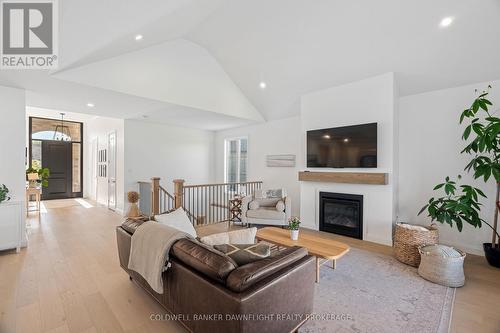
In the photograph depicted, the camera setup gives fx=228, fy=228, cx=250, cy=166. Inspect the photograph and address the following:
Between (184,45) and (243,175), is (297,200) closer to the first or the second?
(243,175)

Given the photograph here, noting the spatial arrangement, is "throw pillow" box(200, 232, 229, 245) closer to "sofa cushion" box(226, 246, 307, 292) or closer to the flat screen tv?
"sofa cushion" box(226, 246, 307, 292)

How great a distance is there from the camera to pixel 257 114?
6.04 metres

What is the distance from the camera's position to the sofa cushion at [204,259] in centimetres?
143

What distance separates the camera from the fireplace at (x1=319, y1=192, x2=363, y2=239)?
409 centimetres

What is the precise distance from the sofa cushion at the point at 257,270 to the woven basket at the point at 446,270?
1945 mm

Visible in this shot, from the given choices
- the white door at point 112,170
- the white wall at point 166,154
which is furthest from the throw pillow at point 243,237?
the white door at point 112,170

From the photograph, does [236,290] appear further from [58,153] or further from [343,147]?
[58,153]

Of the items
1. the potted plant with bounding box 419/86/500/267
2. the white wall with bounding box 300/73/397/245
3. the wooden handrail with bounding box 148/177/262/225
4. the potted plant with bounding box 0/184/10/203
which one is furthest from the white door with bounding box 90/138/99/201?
the potted plant with bounding box 419/86/500/267

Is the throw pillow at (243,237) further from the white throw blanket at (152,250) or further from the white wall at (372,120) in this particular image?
the white wall at (372,120)

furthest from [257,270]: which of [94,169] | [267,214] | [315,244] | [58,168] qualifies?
[58,168]

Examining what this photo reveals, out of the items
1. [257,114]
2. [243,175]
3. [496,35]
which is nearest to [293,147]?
[257,114]

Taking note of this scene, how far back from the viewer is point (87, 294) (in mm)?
2295

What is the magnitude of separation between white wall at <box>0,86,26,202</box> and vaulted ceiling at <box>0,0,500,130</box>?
0.25m

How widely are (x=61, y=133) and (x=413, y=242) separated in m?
11.1
